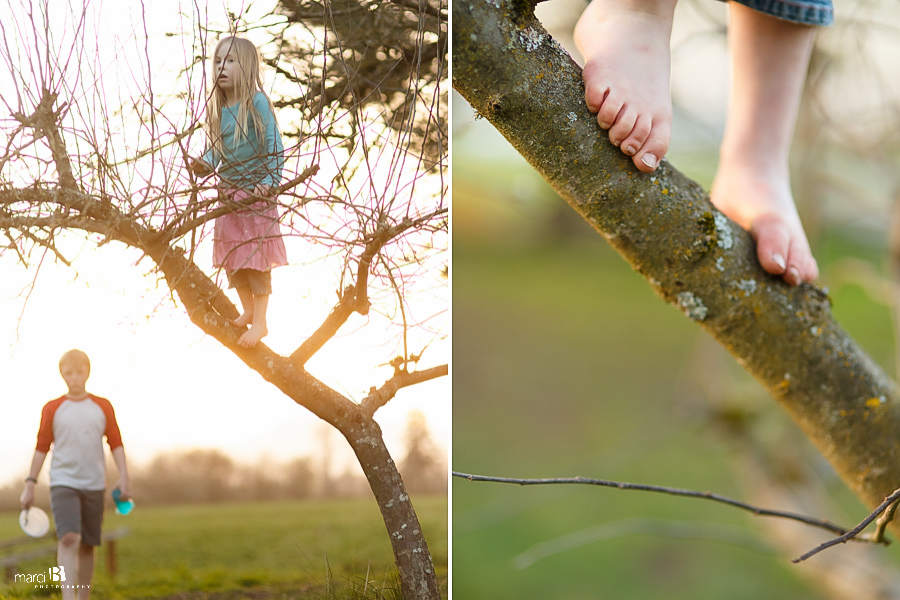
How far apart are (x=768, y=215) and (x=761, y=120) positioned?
0.10 m

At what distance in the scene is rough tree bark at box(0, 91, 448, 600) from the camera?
59 centimetres

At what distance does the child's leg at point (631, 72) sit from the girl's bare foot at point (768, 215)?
13 cm

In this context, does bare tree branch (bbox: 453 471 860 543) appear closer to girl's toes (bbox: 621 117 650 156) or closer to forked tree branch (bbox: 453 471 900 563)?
forked tree branch (bbox: 453 471 900 563)

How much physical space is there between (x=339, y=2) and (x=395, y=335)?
0.34 meters

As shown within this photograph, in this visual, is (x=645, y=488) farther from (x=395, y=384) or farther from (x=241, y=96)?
(x=241, y=96)

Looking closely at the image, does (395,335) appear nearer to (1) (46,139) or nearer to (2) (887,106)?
(1) (46,139)

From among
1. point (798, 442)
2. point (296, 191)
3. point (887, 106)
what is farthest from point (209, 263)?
point (798, 442)

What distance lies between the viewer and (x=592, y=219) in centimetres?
48

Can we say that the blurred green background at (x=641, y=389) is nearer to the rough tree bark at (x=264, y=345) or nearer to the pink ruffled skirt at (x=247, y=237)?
the rough tree bark at (x=264, y=345)

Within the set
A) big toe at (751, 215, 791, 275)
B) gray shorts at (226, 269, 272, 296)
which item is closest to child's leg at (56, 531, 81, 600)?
gray shorts at (226, 269, 272, 296)

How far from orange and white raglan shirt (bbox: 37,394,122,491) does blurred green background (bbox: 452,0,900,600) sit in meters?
0.43

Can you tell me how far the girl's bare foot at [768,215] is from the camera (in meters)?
0.51

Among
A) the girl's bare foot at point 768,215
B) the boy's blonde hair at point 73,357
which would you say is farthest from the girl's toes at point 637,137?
the boy's blonde hair at point 73,357

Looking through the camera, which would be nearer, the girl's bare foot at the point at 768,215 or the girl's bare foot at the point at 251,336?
the girl's bare foot at the point at 768,215
